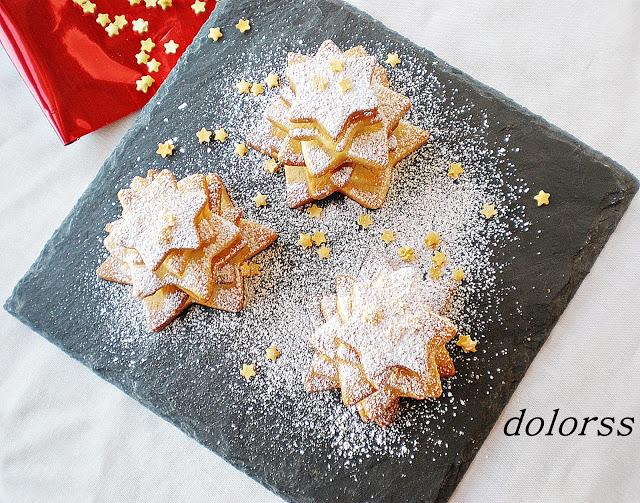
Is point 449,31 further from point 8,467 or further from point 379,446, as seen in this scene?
point 8,467

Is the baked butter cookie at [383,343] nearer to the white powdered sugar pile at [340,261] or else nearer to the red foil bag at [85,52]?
the white powdered sugar pile at [340,261]

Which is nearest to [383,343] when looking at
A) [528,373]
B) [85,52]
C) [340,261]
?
[340,261]

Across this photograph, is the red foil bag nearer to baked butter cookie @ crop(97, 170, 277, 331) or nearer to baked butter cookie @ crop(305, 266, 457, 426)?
baked butter cookie @ crop(97, 170, 277, 331)

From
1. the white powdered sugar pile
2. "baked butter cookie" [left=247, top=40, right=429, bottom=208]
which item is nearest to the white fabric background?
the white powdered sugar pile

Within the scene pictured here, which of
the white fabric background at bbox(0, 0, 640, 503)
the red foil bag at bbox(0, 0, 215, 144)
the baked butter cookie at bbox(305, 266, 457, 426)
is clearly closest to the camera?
the baked butter cookie at bbox(305, 266, 457, 426)

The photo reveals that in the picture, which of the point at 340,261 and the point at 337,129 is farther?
the point at 340,261

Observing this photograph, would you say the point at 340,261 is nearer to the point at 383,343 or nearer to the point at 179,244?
the point at 383,343
